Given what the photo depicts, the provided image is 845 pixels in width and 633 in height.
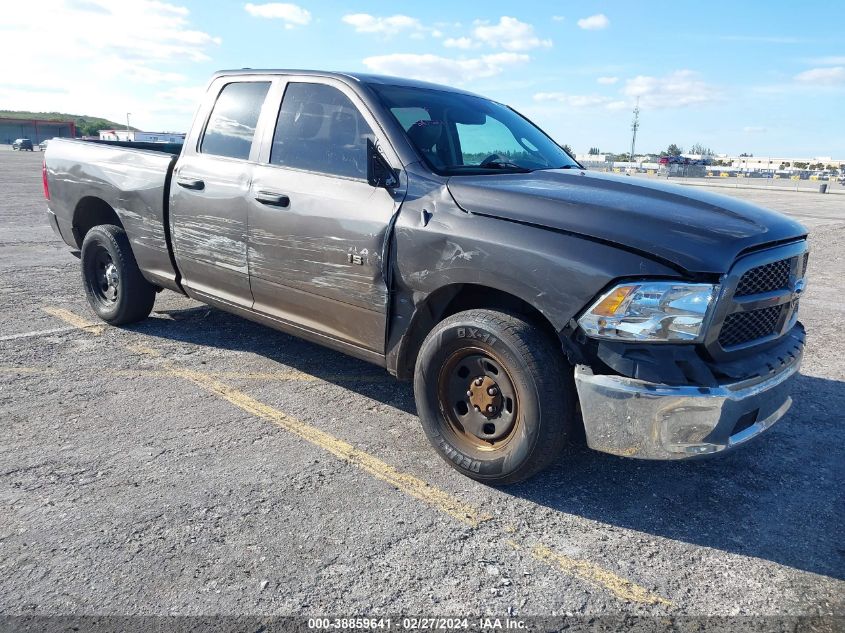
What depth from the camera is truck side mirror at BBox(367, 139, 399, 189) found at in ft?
11.1

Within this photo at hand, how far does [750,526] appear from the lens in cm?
295

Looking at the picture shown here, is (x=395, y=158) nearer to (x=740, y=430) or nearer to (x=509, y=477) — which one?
(x=509, y=477)

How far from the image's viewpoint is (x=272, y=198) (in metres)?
3.95

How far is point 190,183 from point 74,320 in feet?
7.08

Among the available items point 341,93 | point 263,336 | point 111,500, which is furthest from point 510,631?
point 263,336

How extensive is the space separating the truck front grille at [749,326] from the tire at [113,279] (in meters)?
4.41

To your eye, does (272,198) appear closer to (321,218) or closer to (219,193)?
(321,218)

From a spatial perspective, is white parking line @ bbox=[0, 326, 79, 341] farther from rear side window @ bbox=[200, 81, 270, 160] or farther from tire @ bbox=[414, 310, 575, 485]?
tire @ bbox=[414, 310, 575, 485]

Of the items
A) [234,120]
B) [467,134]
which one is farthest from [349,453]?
[234,120]

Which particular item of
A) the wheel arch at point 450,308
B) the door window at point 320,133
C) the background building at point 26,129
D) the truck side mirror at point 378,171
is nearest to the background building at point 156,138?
the door window at point 320,133

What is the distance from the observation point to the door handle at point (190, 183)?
4461 mm

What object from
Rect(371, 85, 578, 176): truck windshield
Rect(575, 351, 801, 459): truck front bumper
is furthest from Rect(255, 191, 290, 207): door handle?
Rect(575, 351, 801, 459): truck front bumper

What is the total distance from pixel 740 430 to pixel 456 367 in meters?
1.29

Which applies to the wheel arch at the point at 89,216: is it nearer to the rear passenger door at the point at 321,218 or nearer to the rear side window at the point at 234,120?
the rear side window at the point at 234,120
